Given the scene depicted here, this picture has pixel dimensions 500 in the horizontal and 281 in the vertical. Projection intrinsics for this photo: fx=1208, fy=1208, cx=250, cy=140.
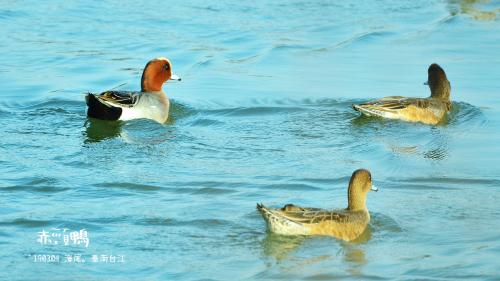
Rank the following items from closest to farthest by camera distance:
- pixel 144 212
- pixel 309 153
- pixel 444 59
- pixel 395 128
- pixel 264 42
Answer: pixel 144 212
pixel 309 153
pixel 395 128
pixel 444 59
pixel 264 42

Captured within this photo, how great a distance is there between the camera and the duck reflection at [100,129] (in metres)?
12.7

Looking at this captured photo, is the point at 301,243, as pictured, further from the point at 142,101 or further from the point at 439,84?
the point at 439,84

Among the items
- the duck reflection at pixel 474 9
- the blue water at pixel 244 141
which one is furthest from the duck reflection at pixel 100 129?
the duck reflection at pixel 474 9

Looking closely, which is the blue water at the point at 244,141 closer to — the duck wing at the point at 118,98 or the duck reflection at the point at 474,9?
the duck reflection at the point at 474,9

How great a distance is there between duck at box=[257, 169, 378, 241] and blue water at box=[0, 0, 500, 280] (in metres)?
0.09

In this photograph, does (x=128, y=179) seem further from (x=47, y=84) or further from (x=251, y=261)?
(x=47, y=84)

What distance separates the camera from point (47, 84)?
15.1 m

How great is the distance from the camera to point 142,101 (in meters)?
13.8

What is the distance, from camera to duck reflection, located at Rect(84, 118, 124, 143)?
12.7m

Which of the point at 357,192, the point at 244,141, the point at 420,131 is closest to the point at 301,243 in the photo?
the point at 357,192

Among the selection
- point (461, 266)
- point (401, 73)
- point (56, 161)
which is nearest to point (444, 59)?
point (401, 73)

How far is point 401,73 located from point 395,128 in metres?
2.64

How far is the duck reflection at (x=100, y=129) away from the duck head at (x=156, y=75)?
94 cm

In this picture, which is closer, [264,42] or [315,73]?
[315,73]
